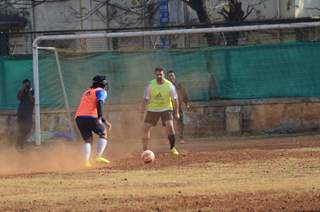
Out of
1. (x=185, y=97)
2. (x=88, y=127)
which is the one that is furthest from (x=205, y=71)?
(x=88, y=127)

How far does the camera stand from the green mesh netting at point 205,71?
2216 cm

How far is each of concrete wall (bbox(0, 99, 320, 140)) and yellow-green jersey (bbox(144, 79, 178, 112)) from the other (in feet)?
16.8

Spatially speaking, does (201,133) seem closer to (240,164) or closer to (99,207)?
(240,164)

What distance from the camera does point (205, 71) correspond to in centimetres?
2255

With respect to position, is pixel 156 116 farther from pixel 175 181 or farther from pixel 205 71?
pixel 205 71

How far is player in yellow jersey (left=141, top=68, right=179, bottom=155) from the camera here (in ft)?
55.1

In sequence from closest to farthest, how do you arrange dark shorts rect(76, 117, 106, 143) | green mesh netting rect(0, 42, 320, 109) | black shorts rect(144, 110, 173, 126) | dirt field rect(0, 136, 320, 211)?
dirt field rect(0, 136, 320, 211)
dark shorts rect(76, 117, 106, 143)
black shorts rect(144, 110, 173, 126)
green mesh netting rect(0, 42, 320, 109)

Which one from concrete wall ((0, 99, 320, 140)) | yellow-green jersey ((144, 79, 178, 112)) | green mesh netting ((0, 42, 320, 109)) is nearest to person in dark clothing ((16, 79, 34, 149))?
green mesh netting ((0, 42, 320, 109))

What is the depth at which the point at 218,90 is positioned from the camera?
2261 centimetres

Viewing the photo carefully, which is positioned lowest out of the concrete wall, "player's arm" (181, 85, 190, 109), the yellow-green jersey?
the concrete wall

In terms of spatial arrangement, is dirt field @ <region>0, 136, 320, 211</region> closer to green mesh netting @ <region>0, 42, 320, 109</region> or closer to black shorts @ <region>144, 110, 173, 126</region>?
black shorts @ <region>144, 110, 173, 126</region>

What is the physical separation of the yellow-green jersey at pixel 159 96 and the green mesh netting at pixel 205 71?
540 centimetres

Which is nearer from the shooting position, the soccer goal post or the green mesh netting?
the soccer goal post

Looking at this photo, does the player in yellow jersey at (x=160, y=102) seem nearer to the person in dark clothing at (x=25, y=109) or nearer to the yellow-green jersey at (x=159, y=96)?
the yellow-green jersey at (x=159, y=96)
